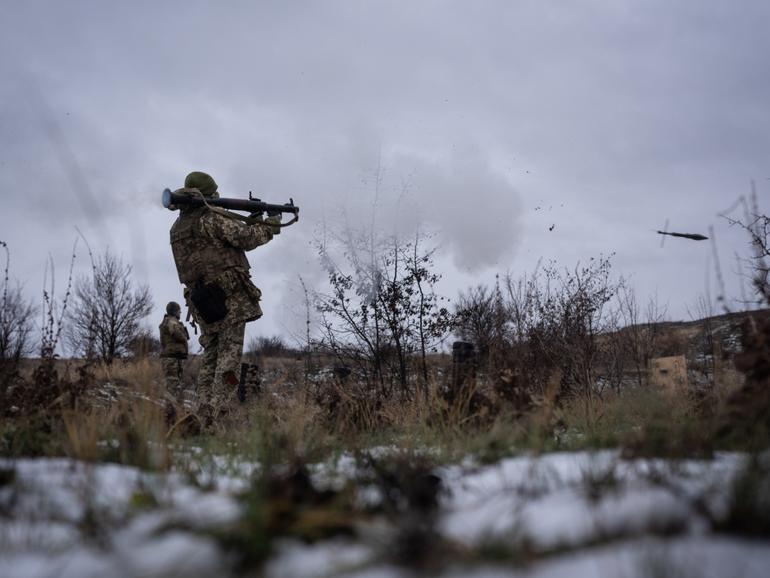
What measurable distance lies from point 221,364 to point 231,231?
1.34m

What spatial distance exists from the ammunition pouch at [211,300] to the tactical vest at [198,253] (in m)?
0.09

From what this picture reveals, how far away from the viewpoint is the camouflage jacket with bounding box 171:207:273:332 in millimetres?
5758

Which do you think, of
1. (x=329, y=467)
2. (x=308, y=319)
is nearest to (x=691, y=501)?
(x=329, y=467)

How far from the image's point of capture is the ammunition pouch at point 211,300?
5762 millimetres

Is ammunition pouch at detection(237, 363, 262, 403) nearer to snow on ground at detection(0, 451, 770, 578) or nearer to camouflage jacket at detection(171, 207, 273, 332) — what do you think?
camouflage jacket at detection(171, 207, 273, 332)

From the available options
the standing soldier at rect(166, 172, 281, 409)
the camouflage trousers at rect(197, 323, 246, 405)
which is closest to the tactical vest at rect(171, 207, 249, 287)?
the standing soldier at rect(166, 172, 281, 409)

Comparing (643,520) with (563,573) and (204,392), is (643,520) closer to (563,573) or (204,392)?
(563,573)

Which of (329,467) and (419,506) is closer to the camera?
(419,506)

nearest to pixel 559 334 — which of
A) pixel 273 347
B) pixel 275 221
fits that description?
pixel 275 221

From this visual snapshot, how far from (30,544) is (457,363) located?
2.98 meters

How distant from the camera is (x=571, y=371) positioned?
6.63m

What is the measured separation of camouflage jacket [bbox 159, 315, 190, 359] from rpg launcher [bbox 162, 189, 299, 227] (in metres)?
4.72

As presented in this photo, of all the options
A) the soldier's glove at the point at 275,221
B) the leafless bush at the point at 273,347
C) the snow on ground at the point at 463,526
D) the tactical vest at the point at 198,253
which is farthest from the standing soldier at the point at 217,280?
the leafless bush at the point at 273,347

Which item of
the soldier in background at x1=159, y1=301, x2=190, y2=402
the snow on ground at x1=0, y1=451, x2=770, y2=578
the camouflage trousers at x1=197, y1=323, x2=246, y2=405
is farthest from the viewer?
the soldier in background at x1=159, y1=301, x2=190, y2=402
